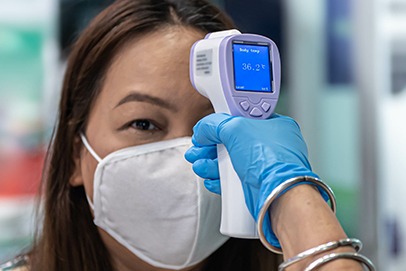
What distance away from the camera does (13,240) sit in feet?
8.35

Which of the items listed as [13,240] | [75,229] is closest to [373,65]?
[13,240]

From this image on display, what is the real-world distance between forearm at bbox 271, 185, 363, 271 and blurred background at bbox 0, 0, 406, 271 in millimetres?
1573

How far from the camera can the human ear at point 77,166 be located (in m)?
1.40

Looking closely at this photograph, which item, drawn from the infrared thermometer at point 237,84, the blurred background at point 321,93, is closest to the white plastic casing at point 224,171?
the infrared thermometer at point 237,84

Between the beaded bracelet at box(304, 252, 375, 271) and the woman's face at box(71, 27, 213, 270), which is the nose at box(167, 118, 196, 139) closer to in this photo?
the woman's face at box(71, 27, 213, 270)

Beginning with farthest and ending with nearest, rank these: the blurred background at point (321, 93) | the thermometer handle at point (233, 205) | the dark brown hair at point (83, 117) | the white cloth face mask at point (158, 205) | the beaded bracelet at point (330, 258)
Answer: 1. the blurred background at point (321, 93)
2. the dark brown hair at point (83, 117)
3. the white cloth face mask at point (158, 205)
4. the thermometer handle at point (233, 205)
5. the beaded bracelet at point (330, 258)

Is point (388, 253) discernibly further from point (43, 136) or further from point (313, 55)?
point (43, 136)

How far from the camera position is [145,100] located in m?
1.28

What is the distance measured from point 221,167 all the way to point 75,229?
54 centimetres

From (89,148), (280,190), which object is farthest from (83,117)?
(280,190)

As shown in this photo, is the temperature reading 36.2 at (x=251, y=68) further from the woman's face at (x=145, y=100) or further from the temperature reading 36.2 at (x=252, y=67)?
the woman's face at (x=145, y=100)

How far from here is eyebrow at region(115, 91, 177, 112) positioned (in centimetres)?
126

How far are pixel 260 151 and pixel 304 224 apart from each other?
0.12m

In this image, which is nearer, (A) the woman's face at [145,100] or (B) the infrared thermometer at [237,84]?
(B) the infrared thermometer at [237,84]
